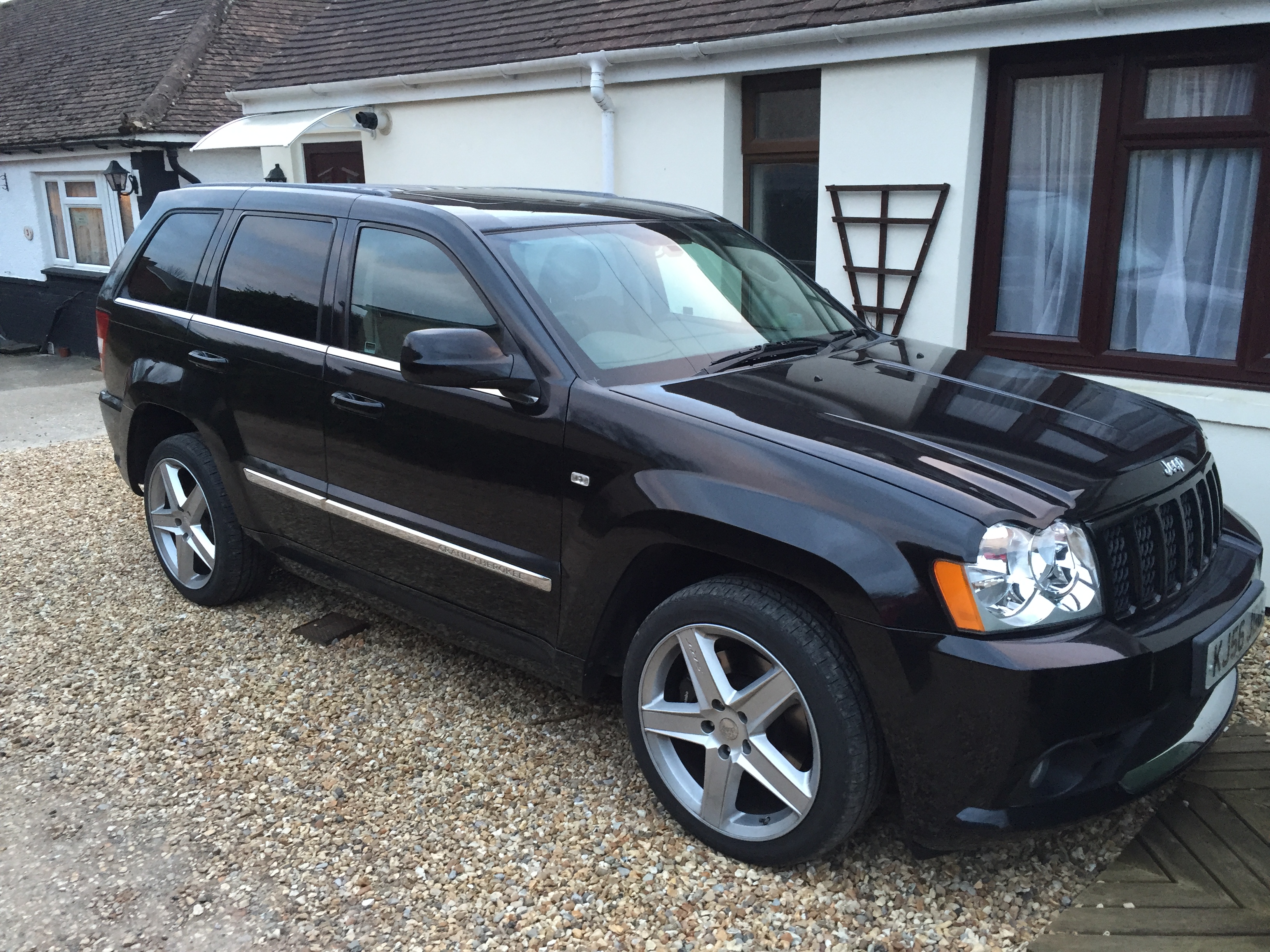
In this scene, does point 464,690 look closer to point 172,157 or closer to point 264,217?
point 264,217

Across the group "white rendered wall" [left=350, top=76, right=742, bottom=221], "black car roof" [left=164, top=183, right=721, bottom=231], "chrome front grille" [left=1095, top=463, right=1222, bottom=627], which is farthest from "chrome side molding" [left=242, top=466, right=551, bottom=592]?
"white rendered wall" [left=350, top=76, right=742, bottom=221]

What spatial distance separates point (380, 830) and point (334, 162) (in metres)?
8.95

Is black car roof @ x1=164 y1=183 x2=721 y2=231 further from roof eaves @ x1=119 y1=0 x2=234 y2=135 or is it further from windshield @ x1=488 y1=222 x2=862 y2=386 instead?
roof eaves @ x1=119 y1=0 x2=234 y2=135

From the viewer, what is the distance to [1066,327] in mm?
6027

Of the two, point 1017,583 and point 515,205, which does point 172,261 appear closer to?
point 515,205

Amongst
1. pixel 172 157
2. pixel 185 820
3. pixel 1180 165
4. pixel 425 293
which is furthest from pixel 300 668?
pixel 172 157

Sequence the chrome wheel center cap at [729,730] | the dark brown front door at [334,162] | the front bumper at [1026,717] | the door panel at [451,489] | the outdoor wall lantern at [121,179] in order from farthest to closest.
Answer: the outdoor wall lantern at [121,179]
the dark brown front door at [334,162]
the door panel at [451,489]
the chrome wheel center cap at [729,730]
the front bumper at [1026,717]

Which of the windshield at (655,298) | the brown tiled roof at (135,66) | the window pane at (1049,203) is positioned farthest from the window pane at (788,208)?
the brown tiled roof at (135,66)

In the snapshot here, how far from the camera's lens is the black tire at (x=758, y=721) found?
2.57m

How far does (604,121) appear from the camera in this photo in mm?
7785

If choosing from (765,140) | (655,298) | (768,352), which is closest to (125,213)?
(765,140)

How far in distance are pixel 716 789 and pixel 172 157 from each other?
43.8 feet

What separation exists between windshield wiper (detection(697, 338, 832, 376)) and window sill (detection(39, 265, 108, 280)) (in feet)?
42.3

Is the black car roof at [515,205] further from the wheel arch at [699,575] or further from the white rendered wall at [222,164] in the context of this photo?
the white rendered wall at [222,164]
